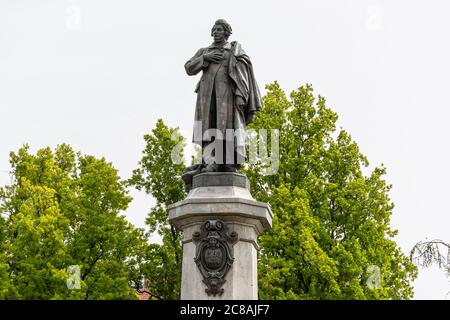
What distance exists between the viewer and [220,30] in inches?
451

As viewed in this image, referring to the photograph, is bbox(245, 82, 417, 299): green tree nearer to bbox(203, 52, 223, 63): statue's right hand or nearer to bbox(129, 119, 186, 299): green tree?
bbox(129, 119, 186, 299): green tree

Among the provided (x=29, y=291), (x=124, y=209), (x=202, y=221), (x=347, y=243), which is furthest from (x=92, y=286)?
(x=202, y=221)

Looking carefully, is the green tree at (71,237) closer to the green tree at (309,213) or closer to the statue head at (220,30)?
the green tree at (309,213)

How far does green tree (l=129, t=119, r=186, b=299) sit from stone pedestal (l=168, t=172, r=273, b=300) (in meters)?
16.0

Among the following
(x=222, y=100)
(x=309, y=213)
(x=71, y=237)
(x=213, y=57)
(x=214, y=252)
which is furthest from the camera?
(x=71, y=237)

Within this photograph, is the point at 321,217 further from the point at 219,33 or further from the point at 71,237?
the point at 219,33

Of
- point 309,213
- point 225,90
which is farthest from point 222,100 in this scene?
point 309,213

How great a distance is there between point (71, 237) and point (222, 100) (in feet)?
53.2

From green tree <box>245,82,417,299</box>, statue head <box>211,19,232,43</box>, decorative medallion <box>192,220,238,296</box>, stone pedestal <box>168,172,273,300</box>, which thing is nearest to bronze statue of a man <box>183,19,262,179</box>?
statue head <box>211,19,232,43</box>

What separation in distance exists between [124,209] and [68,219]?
2.30m

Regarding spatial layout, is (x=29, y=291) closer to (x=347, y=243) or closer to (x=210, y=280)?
(x=347, y=243)

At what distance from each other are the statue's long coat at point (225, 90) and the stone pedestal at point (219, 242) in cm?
135

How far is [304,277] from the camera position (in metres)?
23.2

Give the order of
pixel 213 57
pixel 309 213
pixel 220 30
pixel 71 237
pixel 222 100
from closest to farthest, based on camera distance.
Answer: pixel 222 100
pixel 213 57
pixel 220 30
pixel 309 213
pixel 71 237
